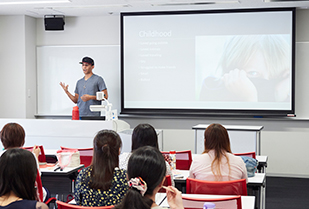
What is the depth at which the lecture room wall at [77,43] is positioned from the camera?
6.30 m

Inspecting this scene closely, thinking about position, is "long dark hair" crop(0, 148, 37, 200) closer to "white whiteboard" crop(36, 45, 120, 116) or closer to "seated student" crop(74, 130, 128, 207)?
"seated student" crop(74, 130, 128, 207)

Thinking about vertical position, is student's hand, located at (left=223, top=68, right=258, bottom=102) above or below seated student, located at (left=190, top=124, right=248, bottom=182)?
above

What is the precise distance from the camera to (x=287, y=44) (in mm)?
6082

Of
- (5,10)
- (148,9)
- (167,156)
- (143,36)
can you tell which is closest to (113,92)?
(143,36)

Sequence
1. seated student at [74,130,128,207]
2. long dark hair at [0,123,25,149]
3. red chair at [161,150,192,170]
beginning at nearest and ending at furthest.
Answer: seated student at [74,130,128,207], long dark hair at [0,123,25,149], red chair at [161,150,192,170]

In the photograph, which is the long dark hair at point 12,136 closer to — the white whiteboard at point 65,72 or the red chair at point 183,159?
the red chair at point 183,159

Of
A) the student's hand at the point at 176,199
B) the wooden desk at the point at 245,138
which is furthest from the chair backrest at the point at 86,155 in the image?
the student's hand at the point at 176,199

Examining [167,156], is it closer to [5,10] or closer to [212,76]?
[212,76]

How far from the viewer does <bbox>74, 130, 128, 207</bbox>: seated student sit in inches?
86.9

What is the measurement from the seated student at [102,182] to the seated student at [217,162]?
885mm

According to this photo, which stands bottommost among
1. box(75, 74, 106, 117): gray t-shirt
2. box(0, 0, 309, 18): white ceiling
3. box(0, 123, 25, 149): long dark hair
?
box(0, 123, 25, 149): long dark hair

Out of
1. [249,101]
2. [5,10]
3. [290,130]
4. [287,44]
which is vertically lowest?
[290,130]

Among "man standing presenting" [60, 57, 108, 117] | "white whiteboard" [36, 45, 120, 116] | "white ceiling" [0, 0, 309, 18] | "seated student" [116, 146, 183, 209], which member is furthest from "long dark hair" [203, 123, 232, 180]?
"white whiteboard" [36, 45, 120, 116]

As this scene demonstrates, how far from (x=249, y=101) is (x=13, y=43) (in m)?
4.12
